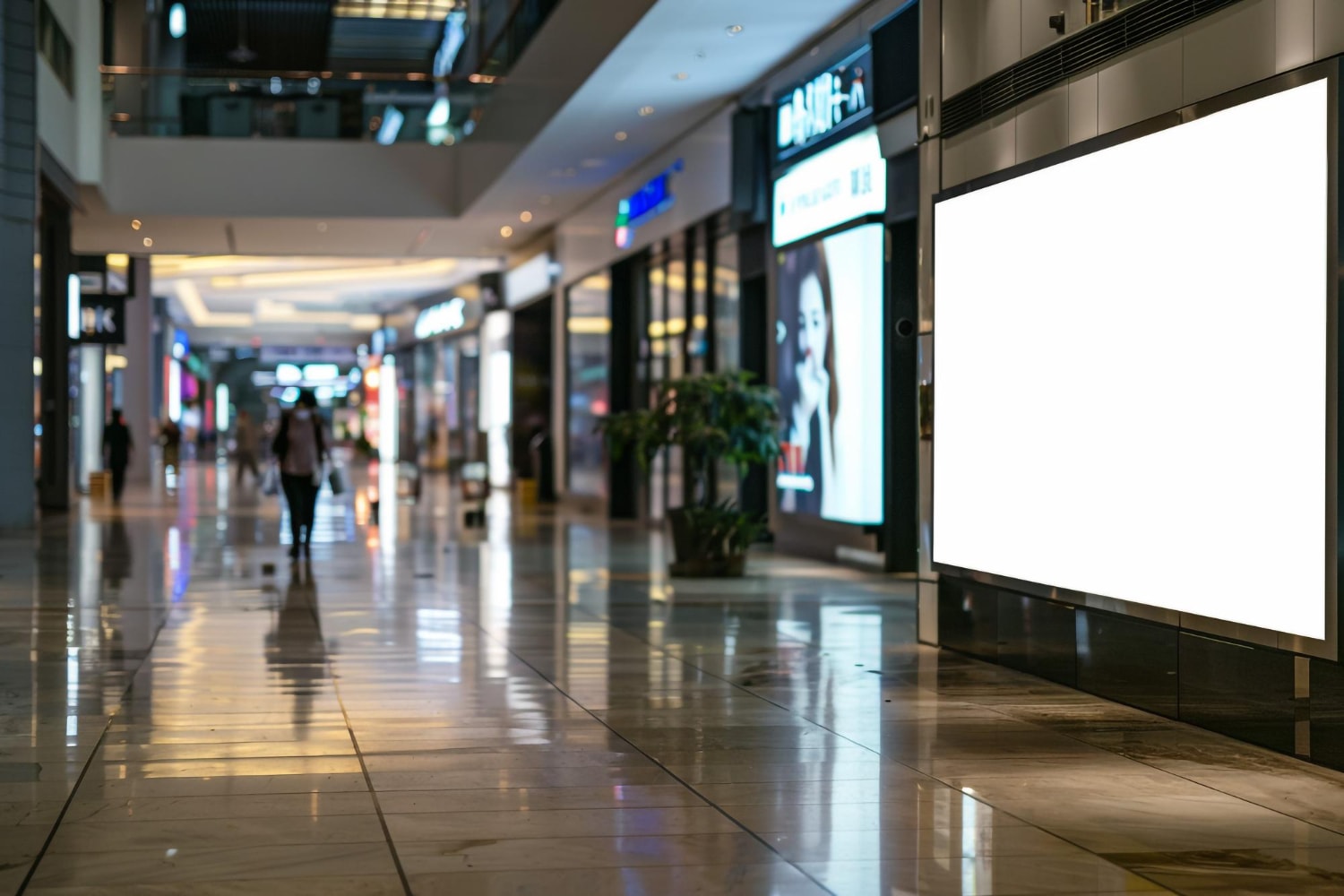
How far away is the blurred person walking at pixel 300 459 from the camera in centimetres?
1588

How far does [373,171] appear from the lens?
86.2 feet

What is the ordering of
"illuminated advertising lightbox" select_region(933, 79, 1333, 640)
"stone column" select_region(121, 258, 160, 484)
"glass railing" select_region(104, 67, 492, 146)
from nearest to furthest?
"illuminated advertising lightbox" select_region(933, 79, 1333, 640), "glass railing" select_region(104, 67, 492, 146), "stone column" select_region(121, 258, 160, 484)

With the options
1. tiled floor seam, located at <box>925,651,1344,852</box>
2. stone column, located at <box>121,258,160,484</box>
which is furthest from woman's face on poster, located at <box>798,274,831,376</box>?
stone column, located at <box>121,258,160,484</box>

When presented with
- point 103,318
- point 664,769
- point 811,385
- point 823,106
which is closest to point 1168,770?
point 664,769

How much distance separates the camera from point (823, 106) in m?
14.9

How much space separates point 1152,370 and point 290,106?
21.7m

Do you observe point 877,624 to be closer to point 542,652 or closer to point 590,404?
point 542,652

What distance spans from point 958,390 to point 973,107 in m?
1.49

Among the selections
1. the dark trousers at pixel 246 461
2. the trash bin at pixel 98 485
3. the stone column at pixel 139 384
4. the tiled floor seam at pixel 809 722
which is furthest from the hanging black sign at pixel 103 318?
the tiled floor seam at pixel 809 722

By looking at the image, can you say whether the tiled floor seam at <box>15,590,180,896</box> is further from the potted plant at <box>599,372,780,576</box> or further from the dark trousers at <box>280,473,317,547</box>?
the dark trousers at <box>280,473,317,547</box>

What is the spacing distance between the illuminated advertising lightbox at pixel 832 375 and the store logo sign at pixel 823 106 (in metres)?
0.96

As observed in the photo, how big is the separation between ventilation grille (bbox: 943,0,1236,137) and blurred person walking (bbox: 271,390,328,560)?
28.9 feet

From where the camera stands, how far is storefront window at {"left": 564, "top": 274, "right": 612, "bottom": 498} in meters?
25.2

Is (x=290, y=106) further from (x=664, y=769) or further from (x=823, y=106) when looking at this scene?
(x=664, y=769)
